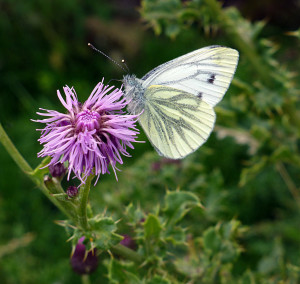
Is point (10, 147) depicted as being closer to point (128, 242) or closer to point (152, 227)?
point (152, 227)

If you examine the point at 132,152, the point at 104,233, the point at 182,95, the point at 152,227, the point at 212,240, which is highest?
the point at 182,95

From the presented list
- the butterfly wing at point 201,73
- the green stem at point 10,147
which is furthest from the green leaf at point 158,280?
the butterfly wing at point 201,73

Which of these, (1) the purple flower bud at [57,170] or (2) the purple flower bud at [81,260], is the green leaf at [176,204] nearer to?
(2) the purple flower bud at [81,260]

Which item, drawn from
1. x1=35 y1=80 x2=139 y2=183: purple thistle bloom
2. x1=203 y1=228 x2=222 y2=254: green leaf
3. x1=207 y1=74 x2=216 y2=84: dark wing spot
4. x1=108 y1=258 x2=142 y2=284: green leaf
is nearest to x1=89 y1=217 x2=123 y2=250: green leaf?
x1=35 y1=80 x2=139 y2=183: purple thistle bloom

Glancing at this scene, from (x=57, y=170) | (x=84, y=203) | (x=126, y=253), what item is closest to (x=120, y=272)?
(x=126, y=253)

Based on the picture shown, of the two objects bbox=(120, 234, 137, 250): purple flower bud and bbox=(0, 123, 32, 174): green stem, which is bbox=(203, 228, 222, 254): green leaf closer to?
bbox=(120, 234, 137, 250): purple flower bud

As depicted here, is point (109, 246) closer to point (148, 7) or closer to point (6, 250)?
point (6, 250)
